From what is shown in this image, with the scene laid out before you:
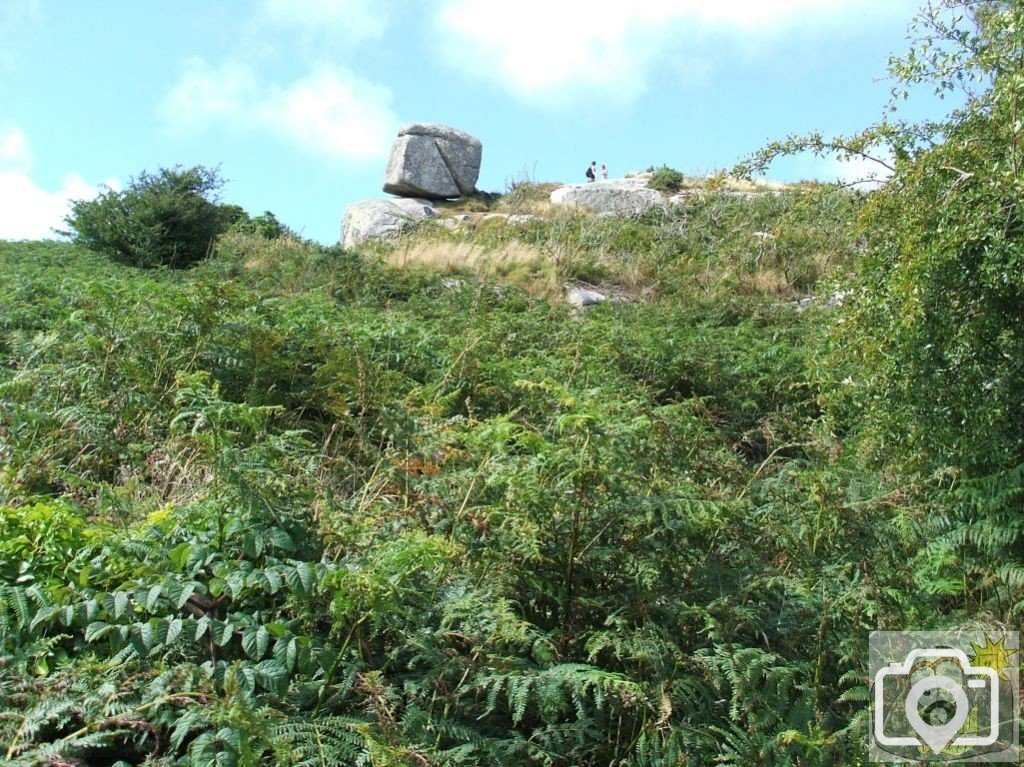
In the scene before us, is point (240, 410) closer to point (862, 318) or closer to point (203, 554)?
point (203, 554)

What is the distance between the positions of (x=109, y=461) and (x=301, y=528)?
7.13 ft

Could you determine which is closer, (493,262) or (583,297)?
(583,297)

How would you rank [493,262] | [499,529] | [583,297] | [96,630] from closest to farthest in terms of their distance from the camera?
[96,630], [499,529], [583,297], [493,262]

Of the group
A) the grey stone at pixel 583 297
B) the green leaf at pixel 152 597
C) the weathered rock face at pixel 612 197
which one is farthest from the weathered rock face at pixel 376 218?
the green leaf at pixel 152 597

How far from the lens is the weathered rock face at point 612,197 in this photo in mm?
22427

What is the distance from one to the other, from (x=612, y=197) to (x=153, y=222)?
37.9ft

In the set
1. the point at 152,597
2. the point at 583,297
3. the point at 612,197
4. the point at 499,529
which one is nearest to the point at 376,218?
the point at 612,197

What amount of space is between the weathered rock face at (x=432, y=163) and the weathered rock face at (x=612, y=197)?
405 centimetres

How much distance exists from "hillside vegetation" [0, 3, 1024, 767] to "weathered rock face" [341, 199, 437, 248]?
1377cm

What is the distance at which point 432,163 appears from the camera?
27641mm

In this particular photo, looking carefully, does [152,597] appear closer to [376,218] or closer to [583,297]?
[583,297]

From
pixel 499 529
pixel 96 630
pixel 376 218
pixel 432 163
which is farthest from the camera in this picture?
pixel 432 163

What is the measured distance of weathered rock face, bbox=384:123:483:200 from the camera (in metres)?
27.4

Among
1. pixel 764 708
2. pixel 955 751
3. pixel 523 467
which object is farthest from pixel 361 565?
pixel 955 751
